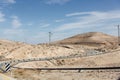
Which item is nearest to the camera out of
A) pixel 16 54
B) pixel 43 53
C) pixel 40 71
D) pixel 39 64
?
pixel 40 71

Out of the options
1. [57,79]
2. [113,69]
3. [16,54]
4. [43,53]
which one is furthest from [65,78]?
[43,53]

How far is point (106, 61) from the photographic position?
78.1 m

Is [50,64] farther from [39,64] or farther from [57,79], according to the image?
[57,79]

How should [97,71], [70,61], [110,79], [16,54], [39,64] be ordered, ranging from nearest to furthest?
[110,79] → [97,71] → [39,64] → [70,61] → [16,54]

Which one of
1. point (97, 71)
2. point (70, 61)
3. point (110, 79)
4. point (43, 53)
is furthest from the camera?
point (43, 53)

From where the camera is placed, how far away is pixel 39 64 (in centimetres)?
6475

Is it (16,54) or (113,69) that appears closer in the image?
(113,69)

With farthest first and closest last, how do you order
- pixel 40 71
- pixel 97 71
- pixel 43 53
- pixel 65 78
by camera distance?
pixel 43 53, pixel 40 71, pixel 97 71, pixel 65 78

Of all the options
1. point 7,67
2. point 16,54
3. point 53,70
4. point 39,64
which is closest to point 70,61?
point 39,64

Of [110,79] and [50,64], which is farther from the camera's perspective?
[50,64]

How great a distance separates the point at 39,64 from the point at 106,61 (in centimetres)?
2079

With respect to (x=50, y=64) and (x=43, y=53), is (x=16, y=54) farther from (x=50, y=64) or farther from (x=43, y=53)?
(x=50, y=64)

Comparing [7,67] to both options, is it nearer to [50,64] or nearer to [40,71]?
[40,71]

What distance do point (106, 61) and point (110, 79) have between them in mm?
47263
